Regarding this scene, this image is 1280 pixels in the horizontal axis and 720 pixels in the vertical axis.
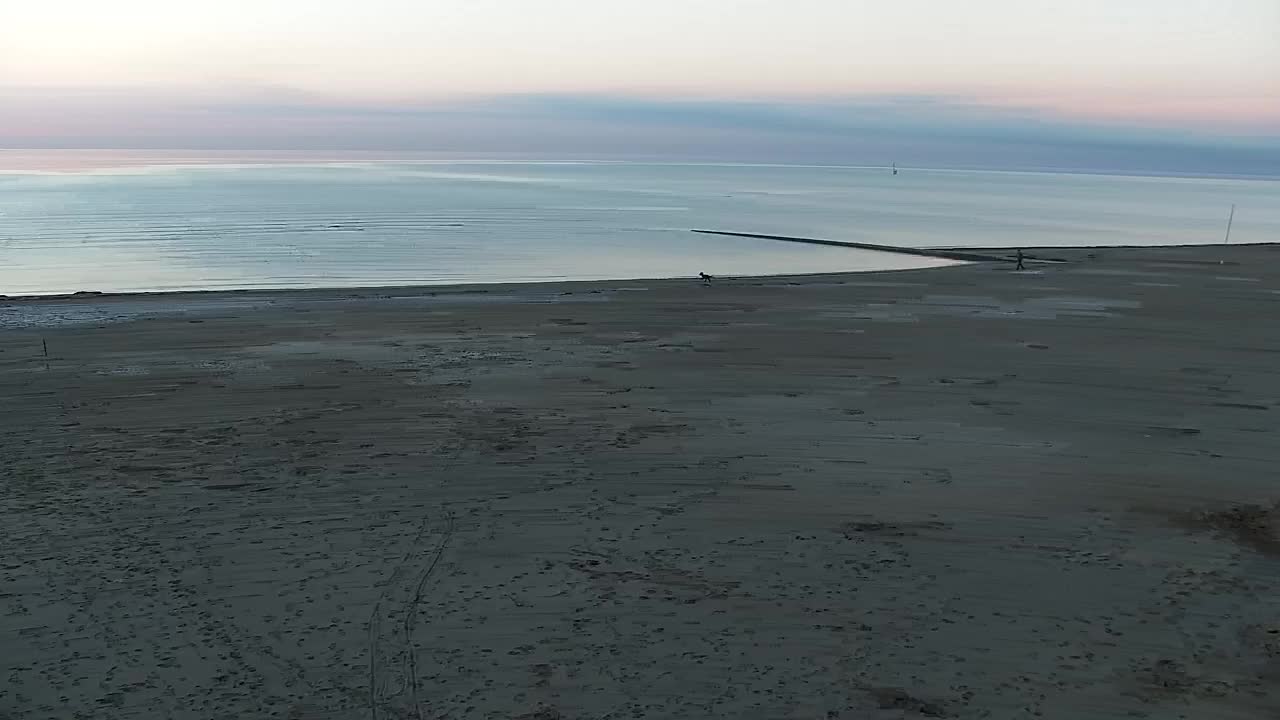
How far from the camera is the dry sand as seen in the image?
22.8 ft

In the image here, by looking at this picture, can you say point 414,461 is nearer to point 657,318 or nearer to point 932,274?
point 657,318

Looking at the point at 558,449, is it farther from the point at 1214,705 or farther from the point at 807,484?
the point at 1214,705

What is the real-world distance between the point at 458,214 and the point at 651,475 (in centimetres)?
7586

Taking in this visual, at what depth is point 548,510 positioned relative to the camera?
10.4 metres

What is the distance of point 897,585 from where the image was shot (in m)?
8.52

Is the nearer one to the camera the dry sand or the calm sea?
the dry sand

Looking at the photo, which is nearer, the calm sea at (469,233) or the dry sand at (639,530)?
the dry sand at (639,530)

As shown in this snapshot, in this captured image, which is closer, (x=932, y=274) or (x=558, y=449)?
(x=558, y=449)

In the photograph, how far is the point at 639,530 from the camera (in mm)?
9789

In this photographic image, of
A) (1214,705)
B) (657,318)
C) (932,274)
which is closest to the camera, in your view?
(1214,705)

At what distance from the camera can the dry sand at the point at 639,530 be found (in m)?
6.95

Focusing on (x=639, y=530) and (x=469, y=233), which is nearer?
(x=639, y=530)

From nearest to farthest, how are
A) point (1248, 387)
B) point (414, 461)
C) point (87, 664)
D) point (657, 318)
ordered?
point (87, 664)
point (414, 461)
point (1248, 387)
point (657, 318)

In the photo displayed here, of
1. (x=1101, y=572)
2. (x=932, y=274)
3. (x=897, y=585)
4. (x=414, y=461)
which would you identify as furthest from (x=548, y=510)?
(x=932, y=274)
